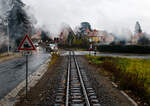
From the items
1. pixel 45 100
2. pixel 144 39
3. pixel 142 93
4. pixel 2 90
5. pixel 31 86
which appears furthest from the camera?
pixel 144 39

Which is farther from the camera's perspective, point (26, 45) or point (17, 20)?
point (17, 20)

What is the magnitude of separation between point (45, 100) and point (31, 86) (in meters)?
2.52

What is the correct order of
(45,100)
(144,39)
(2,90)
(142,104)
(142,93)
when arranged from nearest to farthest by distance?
1. (142,104)
2. (45,100)
3. (142,93)
4. (2,90)
5. (144,39)

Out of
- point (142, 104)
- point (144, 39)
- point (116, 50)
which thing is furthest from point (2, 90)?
point (144, 39)

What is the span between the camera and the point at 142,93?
22.3 feet

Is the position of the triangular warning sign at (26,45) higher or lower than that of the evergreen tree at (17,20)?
lower

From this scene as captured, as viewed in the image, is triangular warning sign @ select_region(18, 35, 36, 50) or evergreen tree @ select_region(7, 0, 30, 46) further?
evergreen tree @ select_region(7, 0, 30, 46)

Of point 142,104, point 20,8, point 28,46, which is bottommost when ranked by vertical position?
point 142,104

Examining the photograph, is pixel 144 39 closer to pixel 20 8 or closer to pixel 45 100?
pixel 20 8

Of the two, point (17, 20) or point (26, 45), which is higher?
point (17, 20)

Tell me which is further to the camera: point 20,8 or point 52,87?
point 20,8

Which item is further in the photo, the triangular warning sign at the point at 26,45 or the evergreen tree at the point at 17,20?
the evergreen tree at the point at 17,20

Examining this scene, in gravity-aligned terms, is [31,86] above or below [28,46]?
below

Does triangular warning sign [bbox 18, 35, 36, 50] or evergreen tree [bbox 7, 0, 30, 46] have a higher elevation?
evergreen tree [bbox 7, 0, 30, 46]
